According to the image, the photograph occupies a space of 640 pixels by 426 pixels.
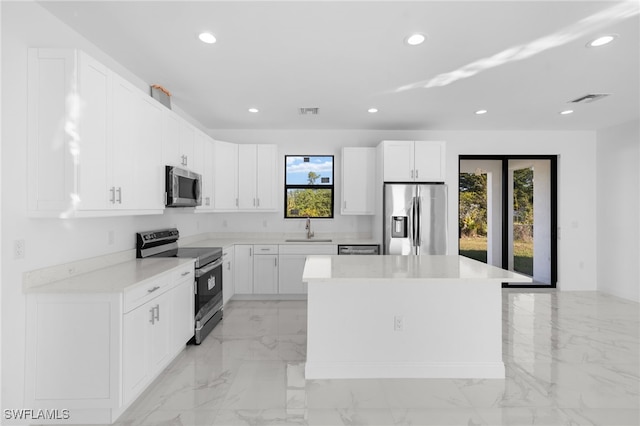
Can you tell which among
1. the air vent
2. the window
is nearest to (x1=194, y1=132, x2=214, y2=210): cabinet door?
the window

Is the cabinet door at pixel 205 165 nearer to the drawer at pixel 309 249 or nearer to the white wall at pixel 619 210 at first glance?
the drawer at pixel 309 249

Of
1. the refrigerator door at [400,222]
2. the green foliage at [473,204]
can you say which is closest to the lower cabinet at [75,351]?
the refrigerator door at [400,222]

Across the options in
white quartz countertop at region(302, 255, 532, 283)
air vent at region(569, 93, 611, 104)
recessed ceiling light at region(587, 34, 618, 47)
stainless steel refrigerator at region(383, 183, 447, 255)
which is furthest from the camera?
stainless steel refrigerator at region(383, 183, 447, 255)

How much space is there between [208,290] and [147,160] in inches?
57.2

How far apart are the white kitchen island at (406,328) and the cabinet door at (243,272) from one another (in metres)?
2.28

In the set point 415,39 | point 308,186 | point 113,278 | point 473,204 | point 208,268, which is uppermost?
point 415,39

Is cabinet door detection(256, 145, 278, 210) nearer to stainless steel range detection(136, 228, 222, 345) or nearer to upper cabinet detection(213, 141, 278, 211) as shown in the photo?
upper cabinet detection(213, 141, 278, 211)

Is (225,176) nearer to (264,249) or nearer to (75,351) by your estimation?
(264,249)

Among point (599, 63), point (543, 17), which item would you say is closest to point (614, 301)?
point (599, 63)

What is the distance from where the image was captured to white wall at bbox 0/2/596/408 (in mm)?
1887

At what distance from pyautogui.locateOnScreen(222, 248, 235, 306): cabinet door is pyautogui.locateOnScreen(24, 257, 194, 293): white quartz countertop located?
121cm

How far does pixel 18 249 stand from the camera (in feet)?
6.35

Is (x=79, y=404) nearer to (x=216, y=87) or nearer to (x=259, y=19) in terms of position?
(x=259, y=19)

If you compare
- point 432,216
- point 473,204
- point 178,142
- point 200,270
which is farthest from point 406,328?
point 473,204
